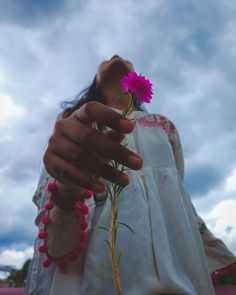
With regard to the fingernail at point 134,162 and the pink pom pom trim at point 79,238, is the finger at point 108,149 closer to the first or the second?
the fingernail at point 134,162

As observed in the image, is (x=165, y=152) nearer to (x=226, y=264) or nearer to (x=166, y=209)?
(x=166, y=209)

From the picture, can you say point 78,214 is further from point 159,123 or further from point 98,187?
point 159,123

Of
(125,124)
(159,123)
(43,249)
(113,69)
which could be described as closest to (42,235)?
(43,249)

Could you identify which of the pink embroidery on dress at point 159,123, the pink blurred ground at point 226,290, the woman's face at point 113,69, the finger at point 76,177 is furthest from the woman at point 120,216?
the woman's face at point 113,69

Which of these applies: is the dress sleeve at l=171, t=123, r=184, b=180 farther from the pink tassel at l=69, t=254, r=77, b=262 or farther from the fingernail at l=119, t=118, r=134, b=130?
the fingernail at l=119, t=118, r=134, b=130

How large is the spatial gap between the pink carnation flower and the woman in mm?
Result: 36

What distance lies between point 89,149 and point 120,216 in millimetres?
385

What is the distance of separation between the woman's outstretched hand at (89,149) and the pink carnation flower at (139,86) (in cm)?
3

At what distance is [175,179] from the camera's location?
2.85 ft

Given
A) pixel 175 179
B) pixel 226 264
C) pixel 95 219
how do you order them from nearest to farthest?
pixel 95 219, pixel 175 179, pixel 226 264

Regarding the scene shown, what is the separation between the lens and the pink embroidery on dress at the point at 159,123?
3.51 feet

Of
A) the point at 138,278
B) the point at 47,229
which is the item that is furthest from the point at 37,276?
the point at 138,278

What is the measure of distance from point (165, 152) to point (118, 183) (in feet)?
1.98

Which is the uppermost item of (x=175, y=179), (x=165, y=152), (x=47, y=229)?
(x=165, y=152)
